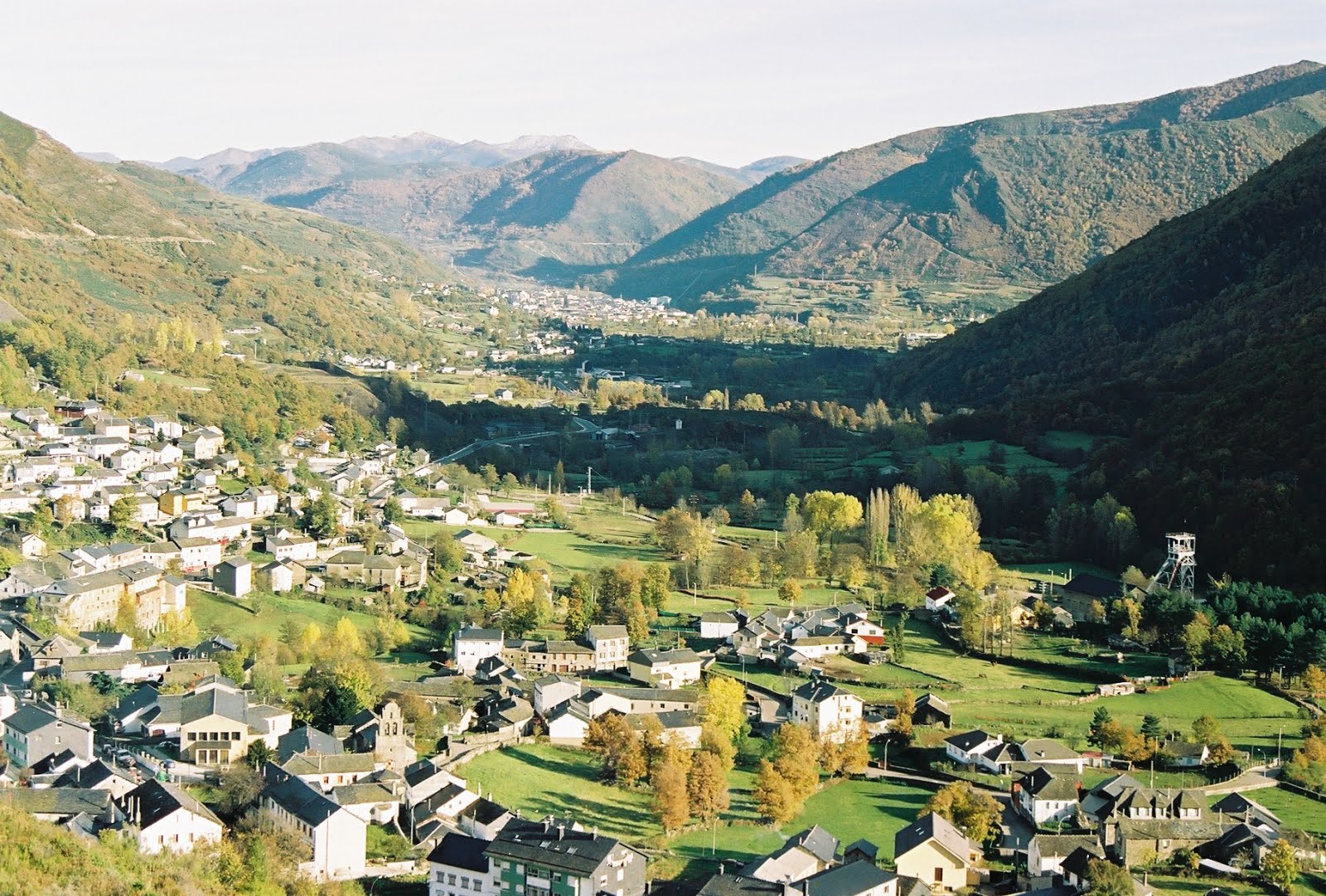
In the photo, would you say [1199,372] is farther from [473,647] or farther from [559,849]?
[559,849]

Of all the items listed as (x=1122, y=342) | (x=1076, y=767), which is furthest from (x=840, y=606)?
(x=1122, y=342)

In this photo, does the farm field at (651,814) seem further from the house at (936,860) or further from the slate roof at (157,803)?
the slate roof at (157,803)

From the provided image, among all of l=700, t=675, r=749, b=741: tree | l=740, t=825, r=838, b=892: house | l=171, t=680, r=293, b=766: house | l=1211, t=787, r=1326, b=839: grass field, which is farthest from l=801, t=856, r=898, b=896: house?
l=171, t=680, r=293, b=766: house

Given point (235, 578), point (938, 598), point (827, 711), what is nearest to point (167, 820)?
point (827, 711)

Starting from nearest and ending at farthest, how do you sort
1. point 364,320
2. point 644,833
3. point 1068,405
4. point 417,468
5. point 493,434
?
point 644,833
point 417,468
point 1068,405
point 493,434
point 364,320

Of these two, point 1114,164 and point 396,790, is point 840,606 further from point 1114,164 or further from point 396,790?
point 1114,164

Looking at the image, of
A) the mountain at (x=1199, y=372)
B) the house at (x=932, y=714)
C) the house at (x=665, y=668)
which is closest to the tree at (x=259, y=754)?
the house at (x=665, y=668)

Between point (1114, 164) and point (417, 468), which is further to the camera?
point (1114, 164)
